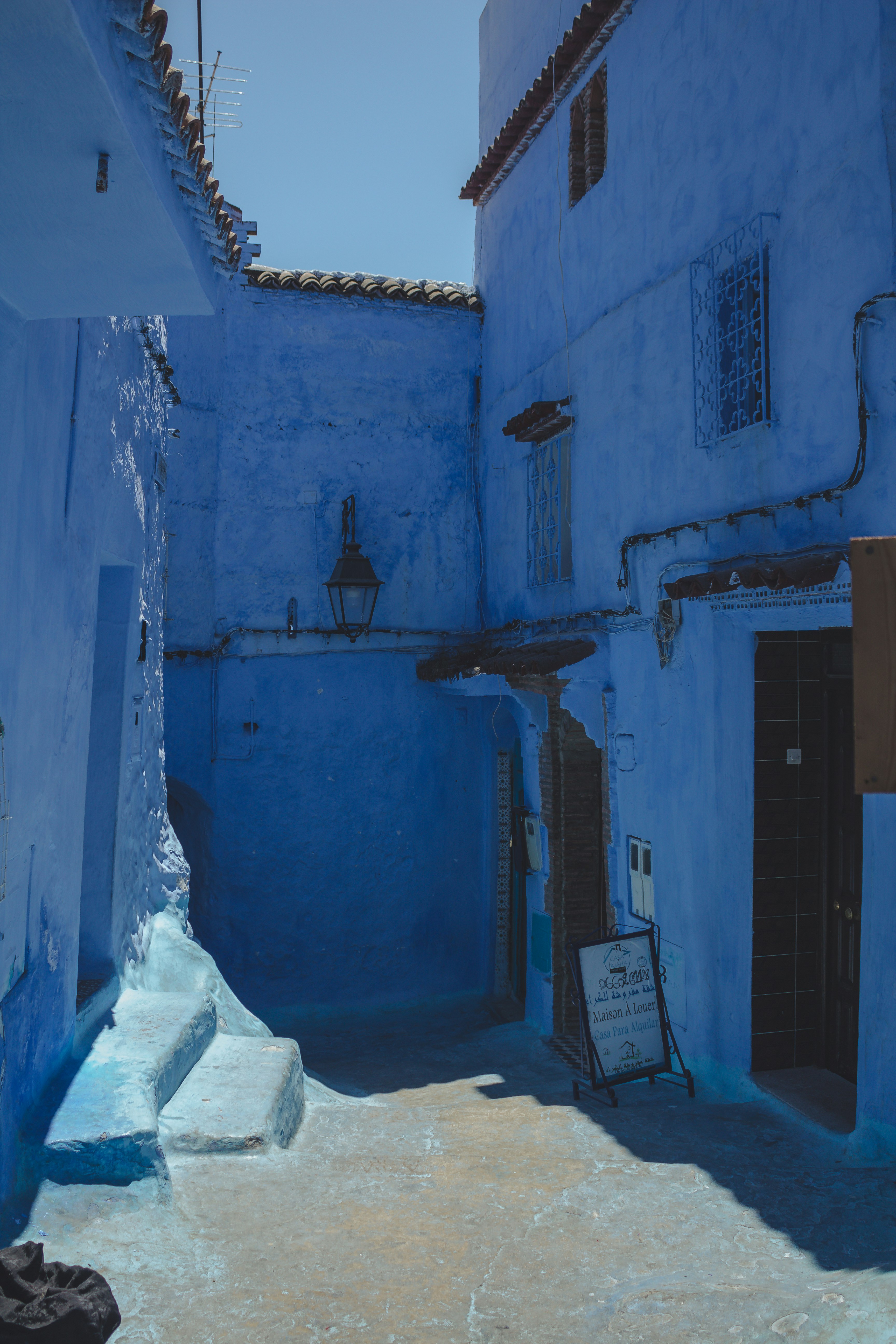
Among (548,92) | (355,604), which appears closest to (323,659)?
(355,604)

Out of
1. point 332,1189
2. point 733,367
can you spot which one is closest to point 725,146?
point 733,367

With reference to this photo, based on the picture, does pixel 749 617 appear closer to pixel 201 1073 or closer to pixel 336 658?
pixel 201 1073

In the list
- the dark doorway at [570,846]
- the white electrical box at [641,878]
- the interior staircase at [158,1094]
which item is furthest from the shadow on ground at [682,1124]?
the interior staircase at [158,1094]

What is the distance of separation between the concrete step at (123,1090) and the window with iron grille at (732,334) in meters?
4.79

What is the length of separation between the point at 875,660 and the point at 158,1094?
4095 millimetres

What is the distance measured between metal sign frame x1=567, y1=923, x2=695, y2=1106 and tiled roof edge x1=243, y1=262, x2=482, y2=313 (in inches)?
308

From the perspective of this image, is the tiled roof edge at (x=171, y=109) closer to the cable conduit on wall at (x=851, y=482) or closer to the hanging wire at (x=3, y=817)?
the hanging wire at (x=3, y=817)

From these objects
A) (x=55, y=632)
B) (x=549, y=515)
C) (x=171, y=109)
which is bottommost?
(x=55, y=632)

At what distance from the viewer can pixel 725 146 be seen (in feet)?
21.3

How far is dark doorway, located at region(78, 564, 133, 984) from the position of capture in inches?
240

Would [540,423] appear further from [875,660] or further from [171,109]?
[875,660]

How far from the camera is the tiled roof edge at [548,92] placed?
8086 millimetres

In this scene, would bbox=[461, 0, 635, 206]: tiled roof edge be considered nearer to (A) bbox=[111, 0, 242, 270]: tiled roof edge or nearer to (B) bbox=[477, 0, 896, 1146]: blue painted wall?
(B) bbox=[477, 0, 896, 1146]: blue painted wall

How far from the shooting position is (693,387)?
6.88 m
